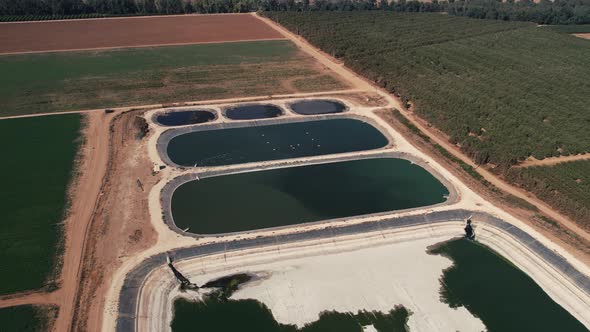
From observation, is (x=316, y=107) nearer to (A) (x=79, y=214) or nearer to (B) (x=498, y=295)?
(A) (x=79, y=214)

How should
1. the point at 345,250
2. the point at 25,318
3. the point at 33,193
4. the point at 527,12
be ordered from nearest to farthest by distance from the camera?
the point at 25,318
the point at 345,250
the point at 33,193
the point at 527,12

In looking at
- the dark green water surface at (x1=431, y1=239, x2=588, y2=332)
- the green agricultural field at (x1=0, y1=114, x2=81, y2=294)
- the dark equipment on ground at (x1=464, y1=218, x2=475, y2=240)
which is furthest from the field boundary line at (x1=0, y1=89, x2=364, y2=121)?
the dark green water surface at (x1=431, y1=239, x2=588, y2=332)

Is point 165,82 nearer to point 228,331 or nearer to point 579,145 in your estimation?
point 228,331

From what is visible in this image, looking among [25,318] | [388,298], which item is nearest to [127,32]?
[25,318]

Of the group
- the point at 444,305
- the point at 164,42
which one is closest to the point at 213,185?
the point at 444,305

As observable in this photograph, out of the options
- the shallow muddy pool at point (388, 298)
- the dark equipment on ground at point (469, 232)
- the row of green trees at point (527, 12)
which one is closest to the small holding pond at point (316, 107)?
the dark equipment on ground at point (469, 232)

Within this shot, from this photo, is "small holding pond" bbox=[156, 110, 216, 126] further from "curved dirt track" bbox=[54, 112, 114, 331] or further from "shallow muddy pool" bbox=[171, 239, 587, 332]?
"shallow muddy pool" bbox=[171, 239, 587, 332]
